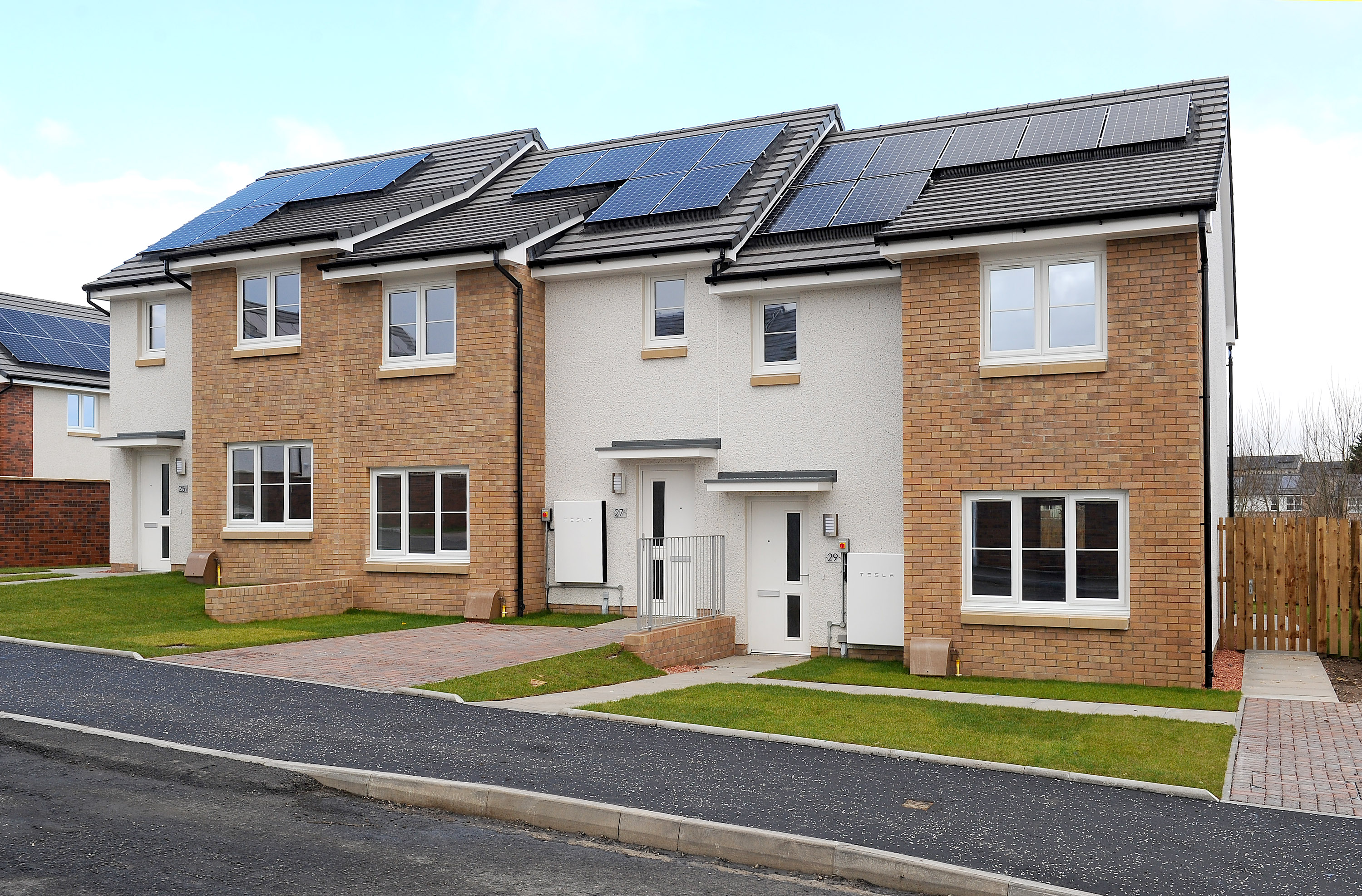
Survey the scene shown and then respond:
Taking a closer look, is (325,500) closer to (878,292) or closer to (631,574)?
(631,574)

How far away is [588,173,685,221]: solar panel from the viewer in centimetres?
1750

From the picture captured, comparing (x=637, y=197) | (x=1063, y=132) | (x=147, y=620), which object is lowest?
(x=147, y=620)

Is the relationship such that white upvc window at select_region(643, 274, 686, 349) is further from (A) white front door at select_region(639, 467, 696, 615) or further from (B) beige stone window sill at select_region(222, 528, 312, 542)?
(B) beige stone window sill at select_region(222, 528, 312, 542)

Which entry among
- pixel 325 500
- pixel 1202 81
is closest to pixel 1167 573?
pixel 1202 81

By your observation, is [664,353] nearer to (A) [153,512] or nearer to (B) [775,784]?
(B) [775,784]

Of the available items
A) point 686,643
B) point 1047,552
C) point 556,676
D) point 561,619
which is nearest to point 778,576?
point 686,643

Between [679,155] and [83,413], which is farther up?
[679,155]

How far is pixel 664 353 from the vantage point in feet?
54.3

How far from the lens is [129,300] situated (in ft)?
71.4

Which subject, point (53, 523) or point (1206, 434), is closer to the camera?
point (1206, 434)

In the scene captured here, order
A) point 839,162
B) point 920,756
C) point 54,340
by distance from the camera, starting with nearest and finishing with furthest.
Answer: point 920,756
point 839,162
point 54,340

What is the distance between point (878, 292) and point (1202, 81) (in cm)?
659

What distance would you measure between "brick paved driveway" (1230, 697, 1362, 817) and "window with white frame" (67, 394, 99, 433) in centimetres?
2826

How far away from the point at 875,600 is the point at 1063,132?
7.26 m
